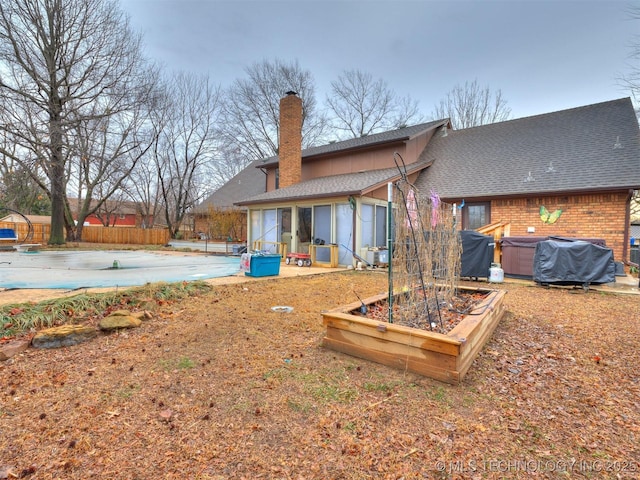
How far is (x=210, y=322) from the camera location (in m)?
4.15

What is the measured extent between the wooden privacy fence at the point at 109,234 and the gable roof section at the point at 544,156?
1830 centimetres

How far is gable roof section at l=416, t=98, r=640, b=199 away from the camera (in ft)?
30.4

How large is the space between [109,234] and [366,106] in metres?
21.9

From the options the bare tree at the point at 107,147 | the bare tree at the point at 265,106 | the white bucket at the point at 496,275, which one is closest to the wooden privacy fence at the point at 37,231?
the bare tree at the point at 107,147

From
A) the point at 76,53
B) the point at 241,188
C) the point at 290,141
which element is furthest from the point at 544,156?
the point at 76,53

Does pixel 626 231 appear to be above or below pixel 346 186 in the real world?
below

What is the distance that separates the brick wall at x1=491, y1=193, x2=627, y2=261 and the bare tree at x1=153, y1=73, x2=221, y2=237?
23480mm

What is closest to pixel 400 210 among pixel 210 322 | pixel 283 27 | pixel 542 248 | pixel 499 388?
pixel 499 388

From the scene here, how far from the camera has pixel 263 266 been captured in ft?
25.5

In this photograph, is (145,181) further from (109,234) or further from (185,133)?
(109,234)

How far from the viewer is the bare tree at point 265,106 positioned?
25609 mm

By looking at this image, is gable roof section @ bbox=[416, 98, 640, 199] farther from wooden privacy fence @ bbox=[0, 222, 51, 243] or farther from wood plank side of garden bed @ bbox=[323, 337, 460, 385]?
wooden privacy fence @ bbox=[0, 222, 51, 243]

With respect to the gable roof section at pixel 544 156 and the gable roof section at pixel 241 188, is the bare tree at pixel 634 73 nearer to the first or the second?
the gable roof section at pixel 544 156

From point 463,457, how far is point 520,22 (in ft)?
48.1
